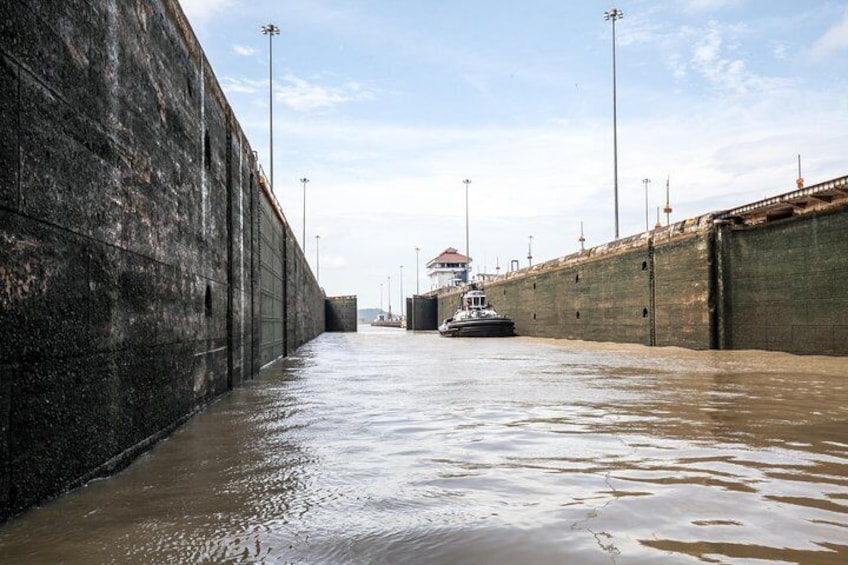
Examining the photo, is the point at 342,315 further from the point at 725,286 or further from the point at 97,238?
the point at 97,238

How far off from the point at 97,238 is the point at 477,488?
2926 millimetres

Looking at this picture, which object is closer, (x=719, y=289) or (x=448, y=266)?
(x=719, y=289)

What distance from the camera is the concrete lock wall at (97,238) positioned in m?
3.17

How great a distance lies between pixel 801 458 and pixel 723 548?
2.29m

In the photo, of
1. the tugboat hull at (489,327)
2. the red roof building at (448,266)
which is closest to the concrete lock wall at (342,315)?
the tugboat hull at (489,327)

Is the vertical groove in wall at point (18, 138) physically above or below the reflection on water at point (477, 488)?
above

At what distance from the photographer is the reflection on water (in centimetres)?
303

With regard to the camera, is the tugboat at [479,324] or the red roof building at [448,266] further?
the red roof building at [448,266]

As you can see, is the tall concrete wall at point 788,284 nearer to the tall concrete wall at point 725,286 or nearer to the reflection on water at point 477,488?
the tall concrete wall at point 725,286

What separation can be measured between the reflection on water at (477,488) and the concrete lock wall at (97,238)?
379 millimetres

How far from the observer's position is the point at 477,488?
4086 mm

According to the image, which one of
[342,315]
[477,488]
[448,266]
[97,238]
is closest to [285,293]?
[97,238]

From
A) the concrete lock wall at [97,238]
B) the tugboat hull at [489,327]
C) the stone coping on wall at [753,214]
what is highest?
the stone coping on wall at [753,214]

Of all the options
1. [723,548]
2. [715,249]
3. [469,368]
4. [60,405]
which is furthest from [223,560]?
[715,249]
